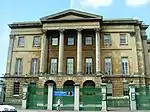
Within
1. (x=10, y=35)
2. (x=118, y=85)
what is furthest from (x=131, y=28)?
(x=10, y=35)

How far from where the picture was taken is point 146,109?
858 inches

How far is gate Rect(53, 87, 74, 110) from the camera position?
22.0 metres

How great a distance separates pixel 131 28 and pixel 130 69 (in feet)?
22.1

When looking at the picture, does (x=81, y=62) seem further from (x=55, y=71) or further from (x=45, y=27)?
(x=45, y=27)

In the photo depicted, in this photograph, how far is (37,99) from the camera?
22750mm

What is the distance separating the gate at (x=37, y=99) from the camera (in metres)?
22.5

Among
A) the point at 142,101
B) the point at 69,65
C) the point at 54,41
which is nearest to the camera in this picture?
the point at 142,101

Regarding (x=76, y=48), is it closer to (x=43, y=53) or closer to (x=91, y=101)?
(x=43, y=53)

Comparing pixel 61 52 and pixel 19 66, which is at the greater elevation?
pixel 61 52

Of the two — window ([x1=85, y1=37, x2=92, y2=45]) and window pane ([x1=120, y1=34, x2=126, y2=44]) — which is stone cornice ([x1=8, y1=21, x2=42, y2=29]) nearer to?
window ([x1=85, y1=37, x2=92, y2=45])

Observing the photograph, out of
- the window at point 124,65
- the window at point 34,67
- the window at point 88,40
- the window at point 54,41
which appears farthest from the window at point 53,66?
the window at point 124,65

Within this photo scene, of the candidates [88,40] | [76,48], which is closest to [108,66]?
[88,40]

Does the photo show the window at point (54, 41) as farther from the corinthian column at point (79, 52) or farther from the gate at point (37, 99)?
the gate at point (37, 99)

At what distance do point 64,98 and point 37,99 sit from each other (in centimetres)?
284
